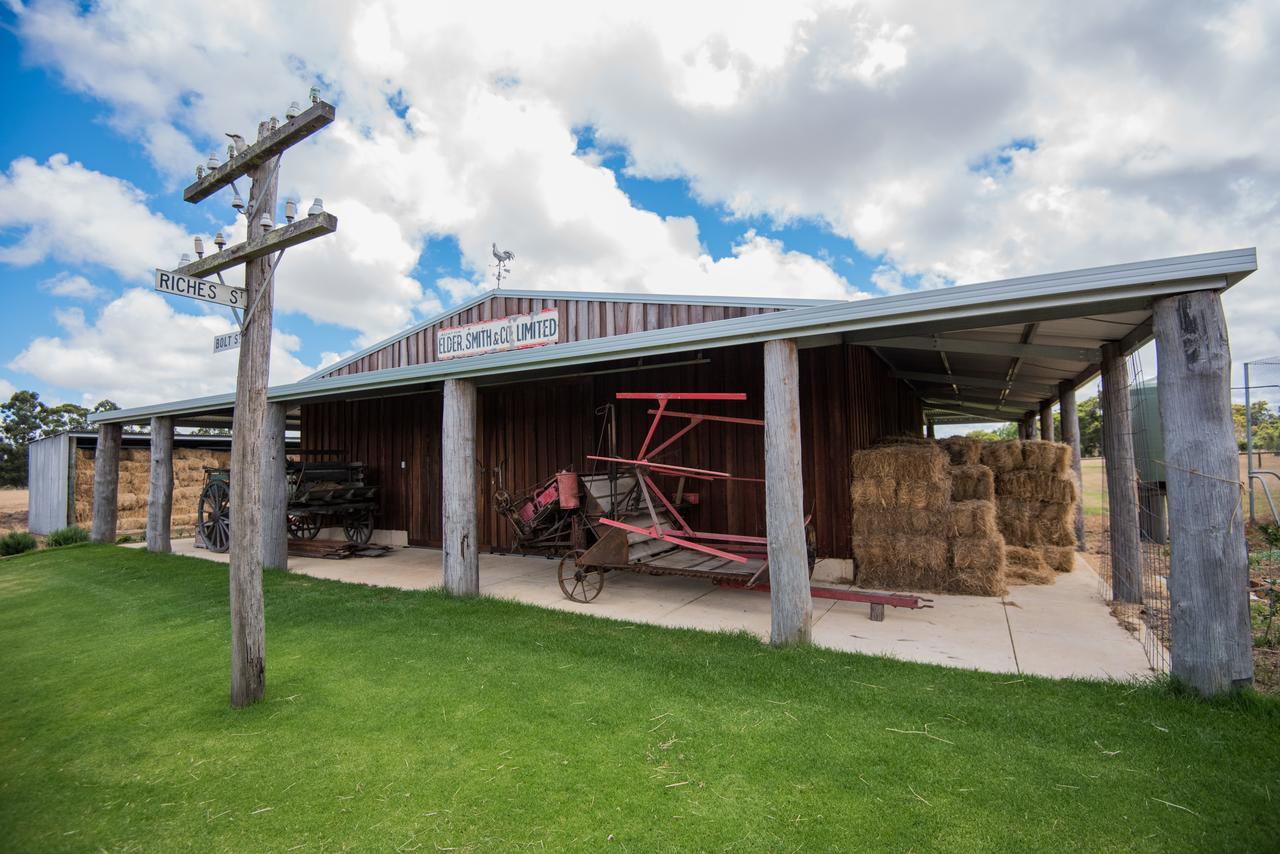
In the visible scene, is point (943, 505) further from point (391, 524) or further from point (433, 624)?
point (391, 524)

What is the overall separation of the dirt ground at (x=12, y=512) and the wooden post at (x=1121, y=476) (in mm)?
22691

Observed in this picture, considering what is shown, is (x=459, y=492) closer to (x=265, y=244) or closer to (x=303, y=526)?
(x=265, y=244)

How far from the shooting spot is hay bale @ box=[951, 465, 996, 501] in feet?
23.4

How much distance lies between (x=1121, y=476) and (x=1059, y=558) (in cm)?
233

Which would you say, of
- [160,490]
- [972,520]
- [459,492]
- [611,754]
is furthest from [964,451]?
[160,490]

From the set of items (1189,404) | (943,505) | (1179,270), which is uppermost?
(1179,270)

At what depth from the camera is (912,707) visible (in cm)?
357

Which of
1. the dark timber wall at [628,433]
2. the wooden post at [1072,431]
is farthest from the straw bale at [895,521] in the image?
the wooden post at [1072,431]

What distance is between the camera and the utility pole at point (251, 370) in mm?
3811

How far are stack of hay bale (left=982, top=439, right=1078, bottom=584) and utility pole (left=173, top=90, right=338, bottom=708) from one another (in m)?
8.15

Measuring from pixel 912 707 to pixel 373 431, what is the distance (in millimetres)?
10985

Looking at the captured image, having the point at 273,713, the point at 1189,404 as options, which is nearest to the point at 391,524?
the point at 273,713

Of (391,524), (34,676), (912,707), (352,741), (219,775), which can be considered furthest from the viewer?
(391,524)

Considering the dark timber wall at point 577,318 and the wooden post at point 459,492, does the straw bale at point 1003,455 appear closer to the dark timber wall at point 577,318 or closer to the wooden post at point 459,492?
the dark timber wall at point 577,318
